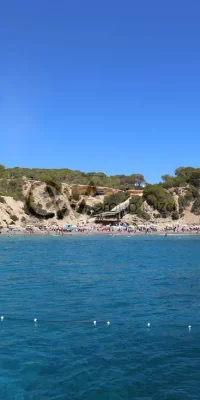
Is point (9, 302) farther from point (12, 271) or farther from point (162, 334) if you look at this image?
point (12, 271)

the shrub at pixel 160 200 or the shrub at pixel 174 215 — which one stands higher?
the shrub at pixel 160 200

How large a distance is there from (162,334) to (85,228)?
7357cm

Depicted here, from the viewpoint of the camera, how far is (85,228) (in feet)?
286

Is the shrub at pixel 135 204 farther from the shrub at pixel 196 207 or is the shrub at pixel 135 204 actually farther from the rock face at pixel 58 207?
the shrub at pixel 196 207

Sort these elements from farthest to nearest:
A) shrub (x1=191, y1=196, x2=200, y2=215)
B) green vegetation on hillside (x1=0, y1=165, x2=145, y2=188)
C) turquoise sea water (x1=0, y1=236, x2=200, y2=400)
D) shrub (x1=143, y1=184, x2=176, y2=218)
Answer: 1. green vegetation on hillside (x1=0, y1=165, x2=145, y2=188)
2. shrub (x1=191, y1=196, x2=200, y2=215)
3. shrub (x1=143, y1=184, x2=176, y2=218)
4. turquoise sea water (x1=0, y1=236, x2=200, y2=400)

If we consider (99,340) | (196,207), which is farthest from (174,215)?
(99,340)

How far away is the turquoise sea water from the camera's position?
9.63 m

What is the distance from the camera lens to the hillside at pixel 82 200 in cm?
9044

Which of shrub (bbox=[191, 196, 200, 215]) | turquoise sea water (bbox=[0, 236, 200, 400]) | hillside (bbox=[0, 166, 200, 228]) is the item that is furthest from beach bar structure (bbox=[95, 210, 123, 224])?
turquoise sea water (bbox=[0, 236, 200, 400])

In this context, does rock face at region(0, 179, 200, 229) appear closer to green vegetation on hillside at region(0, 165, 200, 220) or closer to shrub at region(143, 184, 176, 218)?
green vegetation on hillside at region(0, 165, 200, 220)

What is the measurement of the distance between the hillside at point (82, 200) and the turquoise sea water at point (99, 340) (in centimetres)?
6357

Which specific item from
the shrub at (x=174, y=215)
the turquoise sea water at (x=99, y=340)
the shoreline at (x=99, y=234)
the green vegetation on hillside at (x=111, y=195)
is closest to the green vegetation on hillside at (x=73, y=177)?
the green vegetation on hillside at (x=111, y=195)

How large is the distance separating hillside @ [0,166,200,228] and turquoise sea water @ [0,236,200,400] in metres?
63.6

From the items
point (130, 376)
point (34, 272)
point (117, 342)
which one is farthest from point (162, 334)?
point (34, 272)
